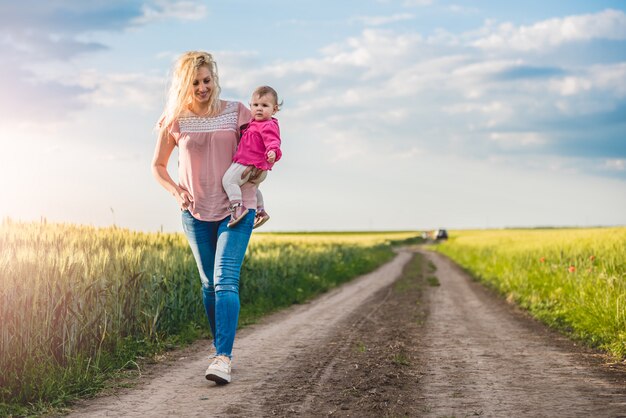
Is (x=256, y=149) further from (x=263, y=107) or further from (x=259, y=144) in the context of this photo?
(x=263, y=107)

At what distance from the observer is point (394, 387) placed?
6.39 m

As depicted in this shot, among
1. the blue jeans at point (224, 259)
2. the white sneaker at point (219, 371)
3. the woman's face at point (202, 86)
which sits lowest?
the white sneaker at point (219, 371)

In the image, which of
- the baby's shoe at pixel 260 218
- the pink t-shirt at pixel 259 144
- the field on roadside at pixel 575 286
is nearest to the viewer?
the pink t-shirt at pixel 259 144

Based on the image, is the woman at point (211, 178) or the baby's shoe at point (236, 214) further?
the woman at point (211, 178)

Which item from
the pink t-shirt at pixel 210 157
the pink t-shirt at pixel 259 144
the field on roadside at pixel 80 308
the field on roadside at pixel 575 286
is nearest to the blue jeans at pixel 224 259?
the pink t-shirt at pixel 210 157

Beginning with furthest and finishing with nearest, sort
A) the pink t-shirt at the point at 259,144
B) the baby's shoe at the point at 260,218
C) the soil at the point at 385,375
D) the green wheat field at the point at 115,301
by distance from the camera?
the baby's shoe at the point at 260,218
the green wheat field at the point at 115,301
the pink t-shirt at the point at 259,144
the soil at the point at 385,375

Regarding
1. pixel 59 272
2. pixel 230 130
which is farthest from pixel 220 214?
pixel 59 272

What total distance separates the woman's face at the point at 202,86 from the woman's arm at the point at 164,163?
572 millimetres

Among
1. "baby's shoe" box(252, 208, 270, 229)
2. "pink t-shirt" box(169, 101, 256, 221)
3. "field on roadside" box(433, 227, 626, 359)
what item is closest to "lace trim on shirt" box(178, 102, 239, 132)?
"pink t-shirt" box(169, 101, 256, 221)

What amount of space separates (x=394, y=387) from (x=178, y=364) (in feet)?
9.40

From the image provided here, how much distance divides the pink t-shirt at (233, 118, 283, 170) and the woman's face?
0.57 meters

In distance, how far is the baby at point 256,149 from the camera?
6.06 m

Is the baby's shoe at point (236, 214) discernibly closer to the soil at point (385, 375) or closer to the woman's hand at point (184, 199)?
the woman's hand at point (184, 199)

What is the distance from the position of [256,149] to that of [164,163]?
1.23 metres
